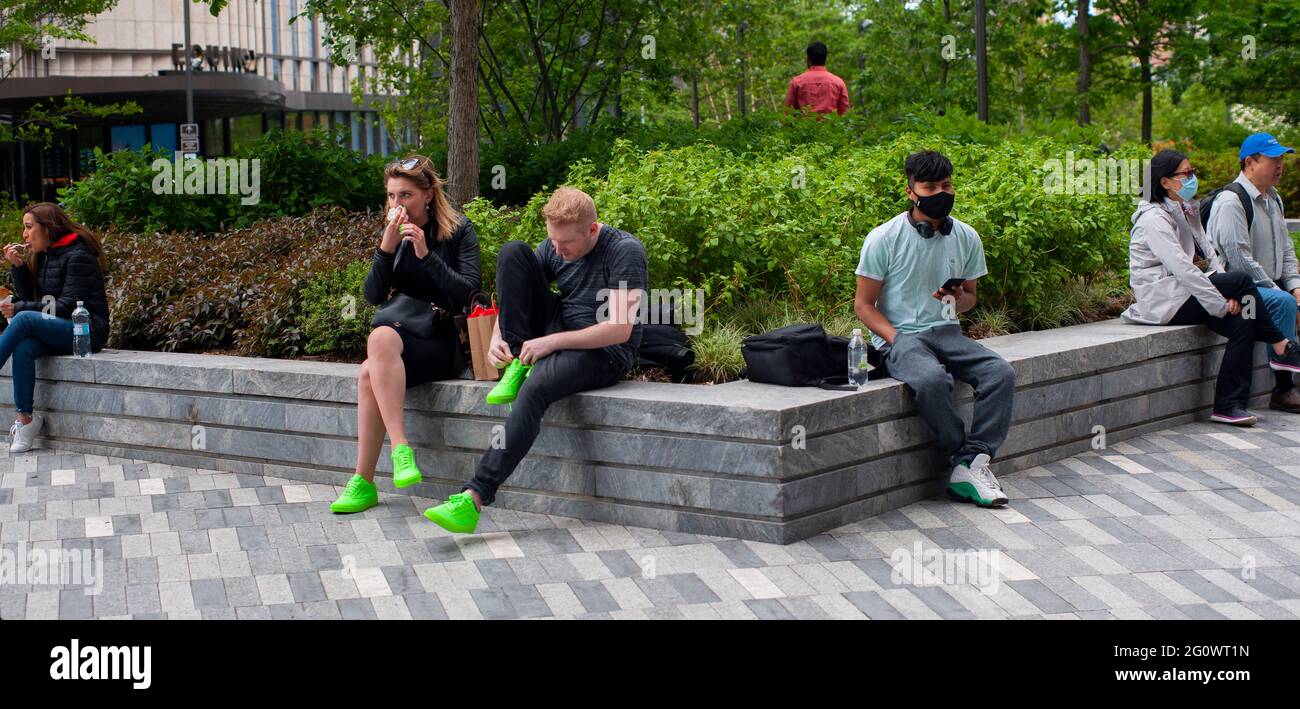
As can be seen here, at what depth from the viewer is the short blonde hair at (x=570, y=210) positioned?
6480mm

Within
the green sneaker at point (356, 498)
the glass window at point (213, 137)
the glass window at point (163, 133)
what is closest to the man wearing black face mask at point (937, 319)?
the green sneaker at point (356, 498)

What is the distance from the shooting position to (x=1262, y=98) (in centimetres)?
2267

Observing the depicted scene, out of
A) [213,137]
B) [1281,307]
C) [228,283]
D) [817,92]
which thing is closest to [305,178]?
[228,283]

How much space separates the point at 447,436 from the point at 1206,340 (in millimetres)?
4788

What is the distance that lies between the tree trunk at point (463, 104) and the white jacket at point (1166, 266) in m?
5.05

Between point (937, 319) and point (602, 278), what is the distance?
1.74m

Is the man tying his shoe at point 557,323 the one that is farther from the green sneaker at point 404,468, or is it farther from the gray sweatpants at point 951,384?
the gray sweatpants at point 951,384

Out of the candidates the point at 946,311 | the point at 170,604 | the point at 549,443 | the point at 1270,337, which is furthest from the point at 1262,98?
the point at 170,604

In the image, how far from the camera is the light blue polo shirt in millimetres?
6984

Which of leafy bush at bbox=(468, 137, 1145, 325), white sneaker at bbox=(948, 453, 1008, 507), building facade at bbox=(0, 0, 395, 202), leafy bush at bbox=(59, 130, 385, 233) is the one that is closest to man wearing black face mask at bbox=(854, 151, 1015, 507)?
white sneaker at bbox=(948, 453, 1008, 507)

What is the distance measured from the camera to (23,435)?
844 cm

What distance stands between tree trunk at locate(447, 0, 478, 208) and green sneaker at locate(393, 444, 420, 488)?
4435 millimetres

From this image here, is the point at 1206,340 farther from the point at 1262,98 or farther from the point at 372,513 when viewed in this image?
the point at 1262,98

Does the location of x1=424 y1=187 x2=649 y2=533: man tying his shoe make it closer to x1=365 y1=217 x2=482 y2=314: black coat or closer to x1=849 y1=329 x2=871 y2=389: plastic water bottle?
x1=365 y1=217 x2=482 y2=314: black coat
